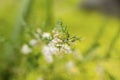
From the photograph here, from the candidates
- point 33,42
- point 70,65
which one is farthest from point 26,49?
point 70,65

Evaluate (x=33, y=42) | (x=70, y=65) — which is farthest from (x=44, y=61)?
(x=33, y=42)

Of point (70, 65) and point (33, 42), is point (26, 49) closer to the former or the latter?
point (33, 42)

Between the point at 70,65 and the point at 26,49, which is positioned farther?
the point at 70,65

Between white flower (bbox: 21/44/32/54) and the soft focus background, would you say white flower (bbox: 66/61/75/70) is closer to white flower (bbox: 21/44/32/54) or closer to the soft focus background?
the soft focus background

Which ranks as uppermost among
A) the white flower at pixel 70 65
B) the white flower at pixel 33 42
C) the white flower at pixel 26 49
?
the white flower at pixel 70 65

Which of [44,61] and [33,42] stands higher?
[44,61]

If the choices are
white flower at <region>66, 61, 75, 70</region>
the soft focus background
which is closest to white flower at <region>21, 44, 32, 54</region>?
the soft focus background

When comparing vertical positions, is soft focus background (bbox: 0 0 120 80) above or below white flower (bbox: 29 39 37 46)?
above

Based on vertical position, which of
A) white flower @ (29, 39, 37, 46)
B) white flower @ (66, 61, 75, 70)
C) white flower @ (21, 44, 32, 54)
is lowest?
white flower @ (29, 39, 37, 46)

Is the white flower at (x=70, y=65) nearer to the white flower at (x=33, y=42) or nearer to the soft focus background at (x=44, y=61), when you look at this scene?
the soft focus background at (x=44, y=61)

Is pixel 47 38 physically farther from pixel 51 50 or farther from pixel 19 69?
pixel 19 69

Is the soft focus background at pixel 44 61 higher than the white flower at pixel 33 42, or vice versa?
the soft focus background at pixel 44 61

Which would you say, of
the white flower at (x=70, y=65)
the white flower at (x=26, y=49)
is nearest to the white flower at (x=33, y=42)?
the white flower at (x=26, y=49)

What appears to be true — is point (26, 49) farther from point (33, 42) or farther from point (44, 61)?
point (44, 61)
